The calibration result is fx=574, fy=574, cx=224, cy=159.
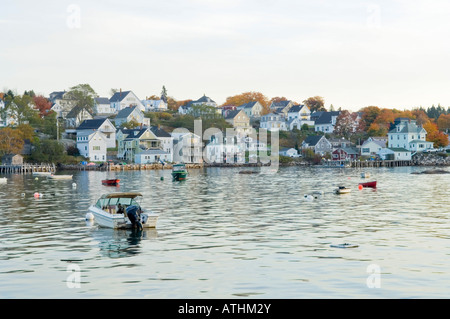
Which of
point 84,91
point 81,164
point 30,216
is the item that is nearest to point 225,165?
point 81,164

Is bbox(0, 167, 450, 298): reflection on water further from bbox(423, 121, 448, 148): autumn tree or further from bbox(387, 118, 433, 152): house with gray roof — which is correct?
bbox(423, 121, 448, 148): autumn tree

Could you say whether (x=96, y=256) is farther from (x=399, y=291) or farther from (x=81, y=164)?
(x=81, y=164)

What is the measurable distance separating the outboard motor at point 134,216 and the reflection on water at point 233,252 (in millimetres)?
666

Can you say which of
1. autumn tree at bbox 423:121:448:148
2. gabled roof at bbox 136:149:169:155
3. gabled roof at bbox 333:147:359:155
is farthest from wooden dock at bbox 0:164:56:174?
autumn tree at bbox 423:121:448:148

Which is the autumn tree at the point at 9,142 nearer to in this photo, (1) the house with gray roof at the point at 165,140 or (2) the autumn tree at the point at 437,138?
(1) the house with gray roof at the point at 165,140

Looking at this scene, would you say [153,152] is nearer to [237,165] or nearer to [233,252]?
[237,165]

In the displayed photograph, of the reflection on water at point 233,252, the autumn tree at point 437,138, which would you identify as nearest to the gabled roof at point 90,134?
the reflection on water at point 233,252

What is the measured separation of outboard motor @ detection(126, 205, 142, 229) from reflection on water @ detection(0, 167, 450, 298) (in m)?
0.67

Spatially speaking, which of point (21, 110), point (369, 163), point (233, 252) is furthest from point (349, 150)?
point (233, 252)

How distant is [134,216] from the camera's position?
3591cm

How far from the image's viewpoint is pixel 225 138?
175 m

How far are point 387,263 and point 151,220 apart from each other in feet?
52.8

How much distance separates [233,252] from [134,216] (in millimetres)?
8585

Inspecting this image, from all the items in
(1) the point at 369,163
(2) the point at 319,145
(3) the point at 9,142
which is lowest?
(1) the point at 369,163
